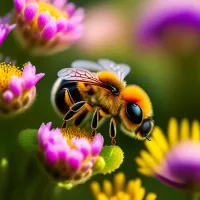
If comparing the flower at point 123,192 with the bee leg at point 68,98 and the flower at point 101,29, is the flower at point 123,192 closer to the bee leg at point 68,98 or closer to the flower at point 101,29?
the bee leg at point 68,98

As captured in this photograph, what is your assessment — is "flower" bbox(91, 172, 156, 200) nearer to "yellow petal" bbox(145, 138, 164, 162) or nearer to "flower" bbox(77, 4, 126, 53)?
"yellow petal" bbox(145, 138, 164, 162)

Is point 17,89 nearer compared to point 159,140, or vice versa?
point 17,89

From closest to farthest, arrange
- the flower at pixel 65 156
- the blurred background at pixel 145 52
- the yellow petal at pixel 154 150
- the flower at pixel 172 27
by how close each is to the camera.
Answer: the flower at pixel 65 156 < the yellow petal at pixel 154 150 < the blurred background at pixel 145 52 < the flower at pixel 172 27

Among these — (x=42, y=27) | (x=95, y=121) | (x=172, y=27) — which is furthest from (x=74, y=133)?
(x=172, y=27)

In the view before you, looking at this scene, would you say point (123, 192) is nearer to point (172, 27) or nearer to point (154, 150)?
point (154, 150)

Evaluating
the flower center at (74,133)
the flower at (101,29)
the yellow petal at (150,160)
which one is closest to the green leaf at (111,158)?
the flower center at (74,133)

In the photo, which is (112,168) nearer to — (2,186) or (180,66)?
(2,186)

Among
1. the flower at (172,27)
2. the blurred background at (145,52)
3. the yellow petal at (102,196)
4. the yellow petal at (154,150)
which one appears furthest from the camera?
the flower at (172,27)
